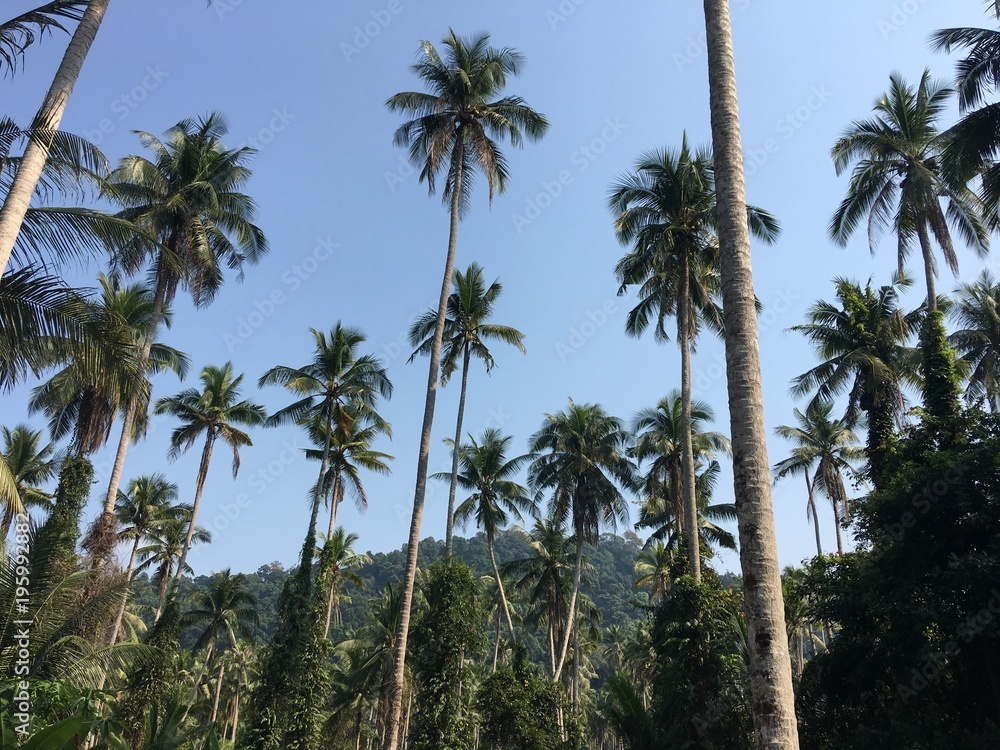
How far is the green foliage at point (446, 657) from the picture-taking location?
20156 mm

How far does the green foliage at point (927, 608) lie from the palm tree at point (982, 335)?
13.5m

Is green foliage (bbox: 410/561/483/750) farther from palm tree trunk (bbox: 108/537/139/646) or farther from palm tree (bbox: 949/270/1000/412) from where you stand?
palm tree (bbox: 949/270/1000/412)

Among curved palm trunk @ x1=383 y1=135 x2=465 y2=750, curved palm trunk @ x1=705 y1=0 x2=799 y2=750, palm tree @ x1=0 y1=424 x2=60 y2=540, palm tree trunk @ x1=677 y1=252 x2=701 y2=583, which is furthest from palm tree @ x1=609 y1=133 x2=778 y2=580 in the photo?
palm tree @ x1=0 y1=424 x2=60 y2=540

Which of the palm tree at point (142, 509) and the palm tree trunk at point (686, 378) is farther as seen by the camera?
the palm tree at point (142, 509)

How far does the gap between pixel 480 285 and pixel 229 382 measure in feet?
45.4

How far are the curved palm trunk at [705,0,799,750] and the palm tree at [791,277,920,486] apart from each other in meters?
16.9

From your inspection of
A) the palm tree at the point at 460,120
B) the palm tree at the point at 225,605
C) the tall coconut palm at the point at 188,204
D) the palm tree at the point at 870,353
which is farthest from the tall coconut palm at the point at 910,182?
the palm tree at the point at 225,605

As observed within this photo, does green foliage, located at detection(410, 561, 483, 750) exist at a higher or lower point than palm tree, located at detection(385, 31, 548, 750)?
lower

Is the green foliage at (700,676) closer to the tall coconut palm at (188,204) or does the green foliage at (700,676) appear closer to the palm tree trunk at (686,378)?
A: the palm tree trunk at (686,378)

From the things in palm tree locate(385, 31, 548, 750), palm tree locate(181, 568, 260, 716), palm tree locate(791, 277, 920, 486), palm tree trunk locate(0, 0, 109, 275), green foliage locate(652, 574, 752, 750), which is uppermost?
palm tree locate(385, 31, 548, 750)

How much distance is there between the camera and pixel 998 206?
17.2m

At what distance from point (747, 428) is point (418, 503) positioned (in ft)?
45.7

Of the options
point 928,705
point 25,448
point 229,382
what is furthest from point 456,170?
point 25,448

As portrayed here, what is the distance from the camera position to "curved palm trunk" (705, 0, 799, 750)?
239 inches
